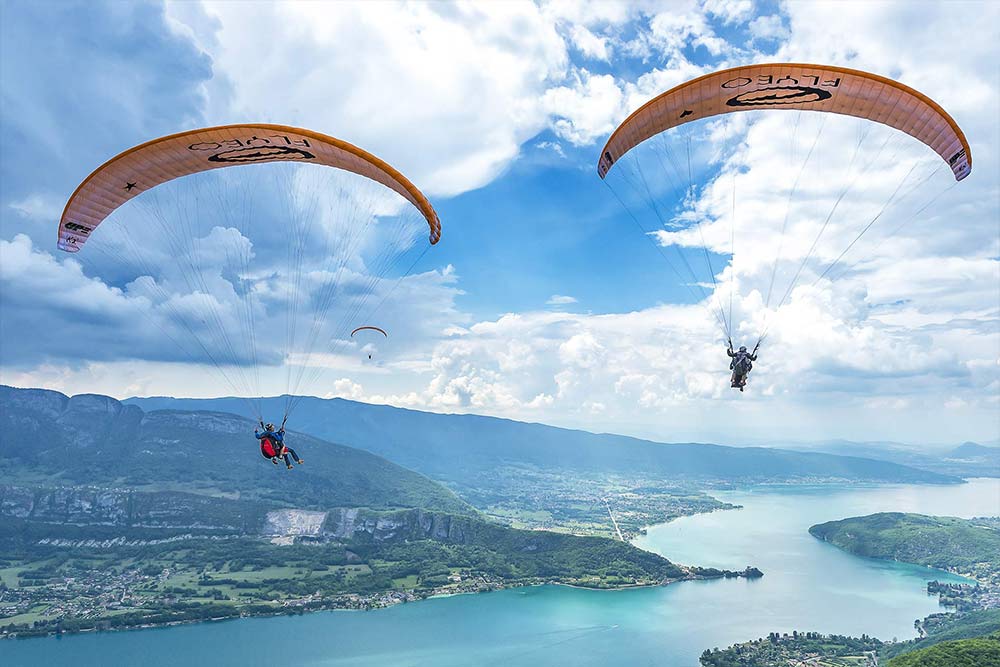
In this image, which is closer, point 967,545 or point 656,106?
point 656,106

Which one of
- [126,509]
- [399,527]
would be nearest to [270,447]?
[399,527]

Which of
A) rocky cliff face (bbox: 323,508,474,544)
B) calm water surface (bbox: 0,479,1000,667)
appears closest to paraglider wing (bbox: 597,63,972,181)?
calm water surface (bbox: 0,479,1000,667)

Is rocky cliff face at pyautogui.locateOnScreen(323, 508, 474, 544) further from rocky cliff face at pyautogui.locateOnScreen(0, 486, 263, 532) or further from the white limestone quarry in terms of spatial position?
rocky cliff face at pyautogui.locateOnScreen(0, 486, 263, 532)

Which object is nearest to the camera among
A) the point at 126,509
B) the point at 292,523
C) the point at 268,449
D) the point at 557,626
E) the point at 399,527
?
the point at 268,449

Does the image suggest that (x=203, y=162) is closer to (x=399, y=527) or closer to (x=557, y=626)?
(x=557, y=626)

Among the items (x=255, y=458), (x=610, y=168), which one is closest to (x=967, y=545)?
(x=610, y=168)

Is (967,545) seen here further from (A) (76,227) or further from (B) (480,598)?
(A) (76,227)

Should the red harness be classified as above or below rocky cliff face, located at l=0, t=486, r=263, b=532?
above
